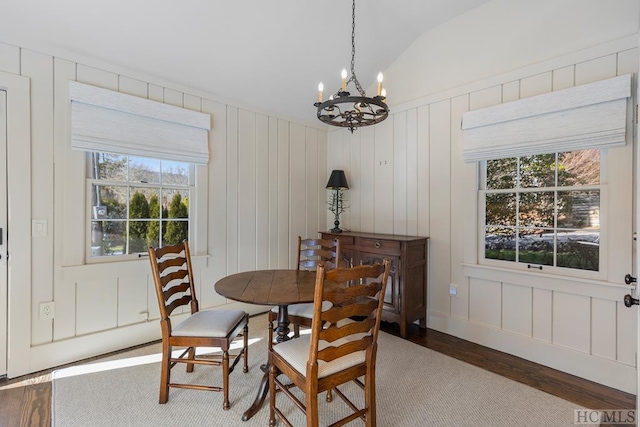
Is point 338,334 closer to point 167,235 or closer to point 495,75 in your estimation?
point 167,235

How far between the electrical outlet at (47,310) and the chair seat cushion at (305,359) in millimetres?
1929

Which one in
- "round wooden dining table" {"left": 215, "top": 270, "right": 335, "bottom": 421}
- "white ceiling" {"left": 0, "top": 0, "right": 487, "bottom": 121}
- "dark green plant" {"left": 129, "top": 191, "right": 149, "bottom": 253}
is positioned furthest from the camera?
"dark green plant" {"left": 129, "top": 191, "right": 149, "bottom": 253}

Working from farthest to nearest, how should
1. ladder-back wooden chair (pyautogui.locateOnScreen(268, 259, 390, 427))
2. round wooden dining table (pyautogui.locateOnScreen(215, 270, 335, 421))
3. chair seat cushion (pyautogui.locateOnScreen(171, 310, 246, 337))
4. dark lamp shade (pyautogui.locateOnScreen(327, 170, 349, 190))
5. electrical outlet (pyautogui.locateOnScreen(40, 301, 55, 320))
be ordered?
dark lamp shade (pyautogui.locateOnScreen(327, 170, 349, 190)), electrical outlet (pyautogui.locateOnScreen(40, 301, 55, 320)), chair seat cushion (pyautogui.locateOnScreen(171, 310, 246, 337)), round wooden dining table (pyautogui.locateOnScreen(215, 270, 335, 421)), ladder-back wooden chair (pyautogui.locateOnScreen(268, 259, 390, 427))

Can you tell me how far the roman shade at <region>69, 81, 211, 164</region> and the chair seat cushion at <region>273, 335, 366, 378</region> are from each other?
6.97 ft

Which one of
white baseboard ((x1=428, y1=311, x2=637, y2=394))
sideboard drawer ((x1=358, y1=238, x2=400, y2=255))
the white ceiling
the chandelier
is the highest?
the white ceiling

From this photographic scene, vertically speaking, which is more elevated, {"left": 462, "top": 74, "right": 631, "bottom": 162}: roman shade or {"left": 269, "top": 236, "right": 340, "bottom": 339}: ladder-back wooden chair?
{"left": 462, "top": 74, "right": 631, "bottom": 162}: roman shade

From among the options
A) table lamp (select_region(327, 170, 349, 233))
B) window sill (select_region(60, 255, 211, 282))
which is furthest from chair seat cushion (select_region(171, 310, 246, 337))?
table lamp (select_region(327, 170, 349, 233))

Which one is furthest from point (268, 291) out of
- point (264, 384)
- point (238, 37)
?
point (238, 37)

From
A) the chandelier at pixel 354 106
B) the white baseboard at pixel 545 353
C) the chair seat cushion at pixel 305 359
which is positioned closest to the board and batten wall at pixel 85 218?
the chandelier at pixel 354 106

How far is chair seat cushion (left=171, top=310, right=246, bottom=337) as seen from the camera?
196 cm

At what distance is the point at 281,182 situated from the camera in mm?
3834

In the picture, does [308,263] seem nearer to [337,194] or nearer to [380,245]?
[380,245]

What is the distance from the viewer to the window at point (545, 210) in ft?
7.86

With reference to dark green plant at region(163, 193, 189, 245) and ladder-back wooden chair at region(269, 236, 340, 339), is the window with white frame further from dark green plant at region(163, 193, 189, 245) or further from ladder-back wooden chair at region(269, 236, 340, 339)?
ladder-back wooden chair at region(269, 236, 340, 339)
